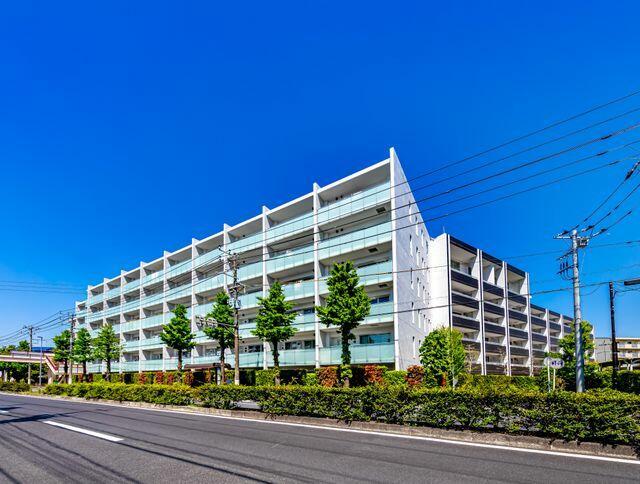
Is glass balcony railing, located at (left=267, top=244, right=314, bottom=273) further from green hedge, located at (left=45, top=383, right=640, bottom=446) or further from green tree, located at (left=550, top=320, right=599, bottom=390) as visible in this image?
green tree, located at (left=550, top=320, right=599, bottom=390)

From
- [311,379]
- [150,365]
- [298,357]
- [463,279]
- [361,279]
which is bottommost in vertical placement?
[150,365]

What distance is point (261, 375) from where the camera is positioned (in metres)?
33.4

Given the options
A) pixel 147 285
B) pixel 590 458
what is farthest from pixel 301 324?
pixel 147 285

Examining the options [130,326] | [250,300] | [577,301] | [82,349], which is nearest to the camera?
[577,301]

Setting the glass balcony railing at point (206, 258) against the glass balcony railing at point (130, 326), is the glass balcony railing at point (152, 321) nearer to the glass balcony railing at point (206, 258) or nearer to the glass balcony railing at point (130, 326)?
the glass balcony railing at point (130, 326)

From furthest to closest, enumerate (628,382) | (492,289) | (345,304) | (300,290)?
(492,289) < (300,290) < (628,382) < (345,304)

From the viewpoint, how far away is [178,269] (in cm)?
5166

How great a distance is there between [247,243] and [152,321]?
20786 mm

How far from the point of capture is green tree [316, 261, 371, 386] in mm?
24031

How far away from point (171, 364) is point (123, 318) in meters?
18.1

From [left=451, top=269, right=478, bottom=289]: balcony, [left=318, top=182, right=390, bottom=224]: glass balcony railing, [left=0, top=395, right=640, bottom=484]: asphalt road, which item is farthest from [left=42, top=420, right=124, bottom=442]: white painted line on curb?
[left=451, top=269, right=478, bottom=289]: balcony

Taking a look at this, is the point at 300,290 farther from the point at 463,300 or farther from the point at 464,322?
the point at 463,300

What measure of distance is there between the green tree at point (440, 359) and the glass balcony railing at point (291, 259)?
37.6 feet

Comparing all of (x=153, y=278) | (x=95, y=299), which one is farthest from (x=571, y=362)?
(x=95, y=299)
